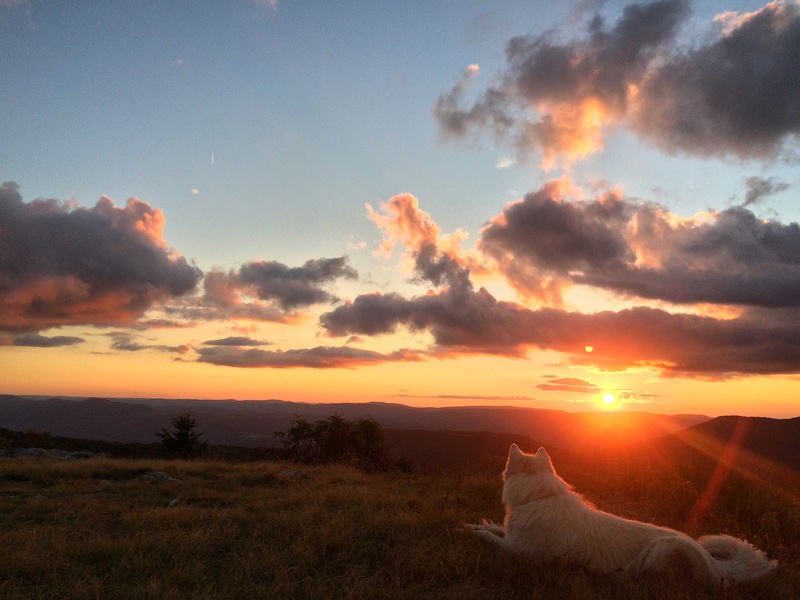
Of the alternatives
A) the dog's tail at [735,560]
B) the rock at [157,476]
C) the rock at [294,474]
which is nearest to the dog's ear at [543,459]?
the dog's tail at [735,560]

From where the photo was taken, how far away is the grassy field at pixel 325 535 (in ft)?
15.8

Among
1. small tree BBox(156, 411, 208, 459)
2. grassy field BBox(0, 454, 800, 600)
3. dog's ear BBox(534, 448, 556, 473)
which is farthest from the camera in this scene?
small tree BBox(156, 411, 208, 459)

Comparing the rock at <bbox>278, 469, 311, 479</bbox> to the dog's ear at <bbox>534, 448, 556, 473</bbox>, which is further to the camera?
the rock at <bbox>278, 469, 311, 479</bbox>

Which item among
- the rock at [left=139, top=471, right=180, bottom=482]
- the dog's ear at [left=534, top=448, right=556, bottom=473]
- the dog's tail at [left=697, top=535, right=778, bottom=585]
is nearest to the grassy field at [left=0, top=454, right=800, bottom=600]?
the dog's tail at [left=697, top=535, right=778, bottom=585]

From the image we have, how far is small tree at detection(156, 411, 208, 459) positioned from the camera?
79.3 feet

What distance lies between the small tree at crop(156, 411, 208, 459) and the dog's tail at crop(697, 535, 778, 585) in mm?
22622

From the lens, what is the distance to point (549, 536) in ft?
17.9

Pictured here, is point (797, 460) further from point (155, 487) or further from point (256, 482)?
point (155, 487)

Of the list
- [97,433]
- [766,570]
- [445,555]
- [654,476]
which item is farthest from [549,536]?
[97,433]

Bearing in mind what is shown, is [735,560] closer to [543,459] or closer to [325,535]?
[543,459]

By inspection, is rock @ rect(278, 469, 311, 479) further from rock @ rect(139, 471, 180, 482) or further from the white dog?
the white dog

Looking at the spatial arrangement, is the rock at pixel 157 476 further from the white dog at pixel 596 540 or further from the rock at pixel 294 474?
the white dog at pixel 596 540

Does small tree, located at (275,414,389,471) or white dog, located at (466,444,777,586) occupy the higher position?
white dog, located at (466,444,777,586)

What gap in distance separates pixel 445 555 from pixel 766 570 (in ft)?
10.5
